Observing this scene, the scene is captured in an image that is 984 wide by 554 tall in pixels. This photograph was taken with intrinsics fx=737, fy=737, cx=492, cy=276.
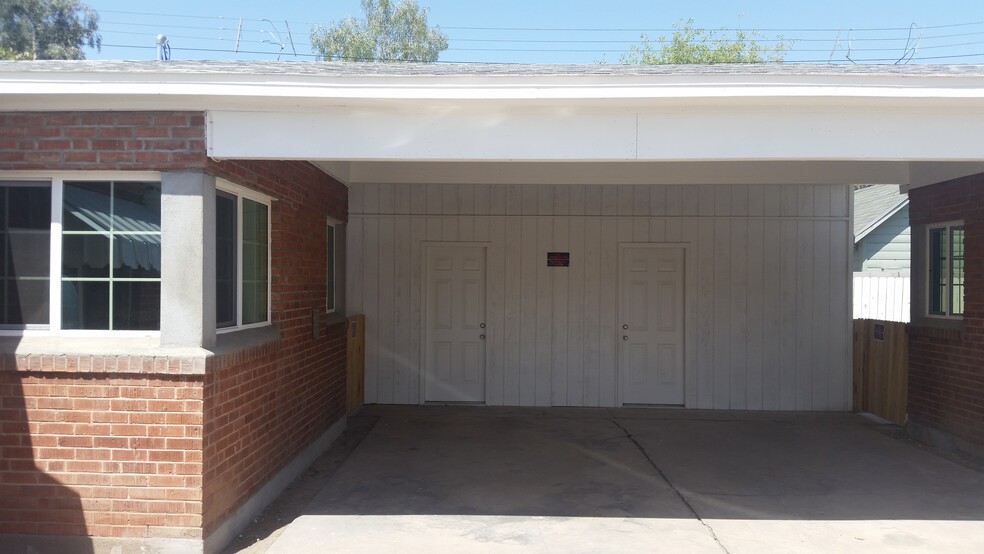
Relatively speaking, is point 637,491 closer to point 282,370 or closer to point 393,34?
point 282,370

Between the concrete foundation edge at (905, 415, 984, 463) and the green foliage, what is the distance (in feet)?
101

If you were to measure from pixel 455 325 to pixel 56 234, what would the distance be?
20.4 ft

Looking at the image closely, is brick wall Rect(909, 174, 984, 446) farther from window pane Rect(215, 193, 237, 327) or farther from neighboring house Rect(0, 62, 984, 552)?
window pane Rect(215, 193, 237, 327)

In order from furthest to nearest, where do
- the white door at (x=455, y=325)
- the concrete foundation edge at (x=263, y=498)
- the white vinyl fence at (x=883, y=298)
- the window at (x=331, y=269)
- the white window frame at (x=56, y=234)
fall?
the white vinyl fence at (x=883, y=298) → the white door at (x=455, y=325) → the window at (x=331, y=269) → the concrete foundation edge at (x=263, y=498) → the white window frame at (x=56, y=234)

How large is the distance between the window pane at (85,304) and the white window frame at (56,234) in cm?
4

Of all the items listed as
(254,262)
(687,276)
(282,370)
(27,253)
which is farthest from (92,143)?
(687,276)

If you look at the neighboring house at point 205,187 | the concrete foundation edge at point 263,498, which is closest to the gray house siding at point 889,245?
the neighboring house at point 205,187

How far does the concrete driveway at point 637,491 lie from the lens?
5.46 metres

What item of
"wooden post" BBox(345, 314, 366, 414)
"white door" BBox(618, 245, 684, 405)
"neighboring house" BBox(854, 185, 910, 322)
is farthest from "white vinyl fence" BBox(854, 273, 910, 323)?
"wooden post" BBox(345, 314, 366, 414)

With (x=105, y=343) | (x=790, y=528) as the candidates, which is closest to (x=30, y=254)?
(x=105, y=343)

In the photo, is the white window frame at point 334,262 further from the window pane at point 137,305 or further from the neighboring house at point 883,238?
the neighboring house at point 883,238

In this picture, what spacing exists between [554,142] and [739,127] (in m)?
1.32

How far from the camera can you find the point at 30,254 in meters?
5.05

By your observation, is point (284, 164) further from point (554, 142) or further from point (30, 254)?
point (554, 142)
